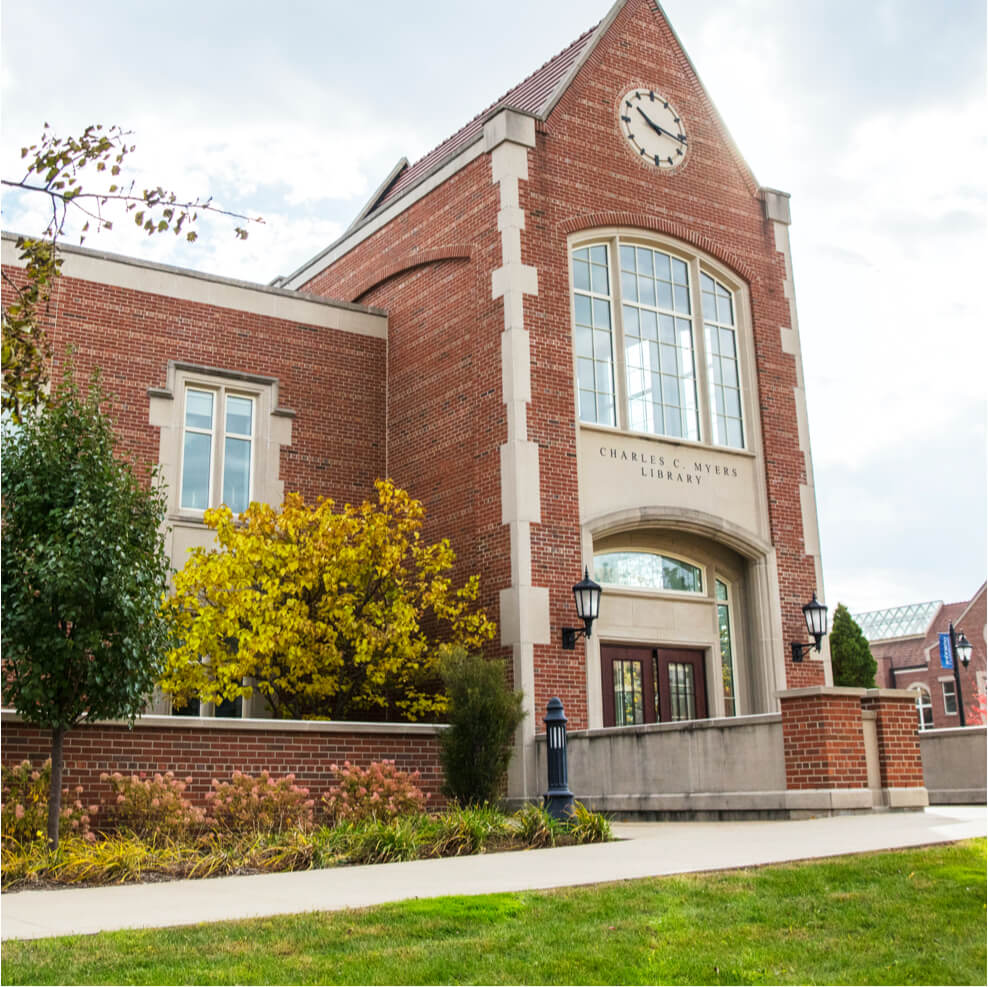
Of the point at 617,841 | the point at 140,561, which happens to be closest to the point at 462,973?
the point at 617,841

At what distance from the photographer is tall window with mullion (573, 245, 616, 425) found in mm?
18859

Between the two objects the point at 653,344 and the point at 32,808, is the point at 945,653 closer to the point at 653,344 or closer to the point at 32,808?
the point at 653,344

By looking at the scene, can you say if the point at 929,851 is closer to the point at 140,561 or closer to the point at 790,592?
the point at 140,561

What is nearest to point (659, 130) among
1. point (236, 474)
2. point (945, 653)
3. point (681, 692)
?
point (236, 474)

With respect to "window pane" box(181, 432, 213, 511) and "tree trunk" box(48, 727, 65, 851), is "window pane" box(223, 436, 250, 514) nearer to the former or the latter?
"window pane" box(181, 432, 213, 511)

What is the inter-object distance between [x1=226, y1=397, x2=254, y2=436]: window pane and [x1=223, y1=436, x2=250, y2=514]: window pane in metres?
0.18

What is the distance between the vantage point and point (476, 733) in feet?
47.1

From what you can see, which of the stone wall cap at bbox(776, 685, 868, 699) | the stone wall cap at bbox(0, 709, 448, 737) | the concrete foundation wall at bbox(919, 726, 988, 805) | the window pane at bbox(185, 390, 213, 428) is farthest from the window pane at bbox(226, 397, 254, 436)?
the concrete foundation wall at bbox(919, 726, 988, 805)

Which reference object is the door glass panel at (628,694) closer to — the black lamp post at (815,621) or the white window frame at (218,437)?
the black lamp post at (815,621)

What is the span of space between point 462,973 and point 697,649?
47.7 feet

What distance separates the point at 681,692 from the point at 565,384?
214 inches

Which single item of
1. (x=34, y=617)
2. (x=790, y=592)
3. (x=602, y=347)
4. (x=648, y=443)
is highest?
(x=602, y=347)

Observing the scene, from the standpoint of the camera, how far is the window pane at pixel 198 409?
62.5 feet

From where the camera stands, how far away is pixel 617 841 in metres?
11.4
